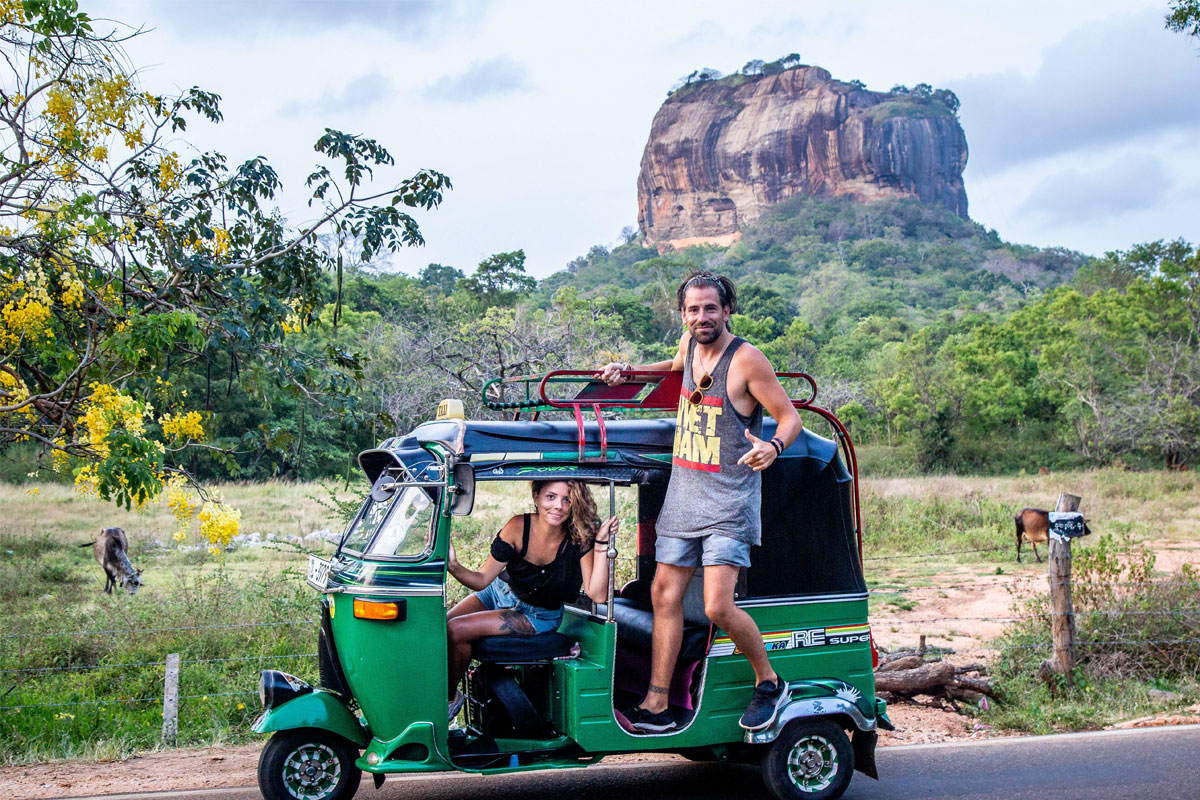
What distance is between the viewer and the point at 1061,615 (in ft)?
28.7

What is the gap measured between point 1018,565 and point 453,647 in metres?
14.4

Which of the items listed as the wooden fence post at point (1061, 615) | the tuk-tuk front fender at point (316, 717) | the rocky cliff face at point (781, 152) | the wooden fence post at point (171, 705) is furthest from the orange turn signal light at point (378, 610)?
the rocky cliff face at point (781, 152)

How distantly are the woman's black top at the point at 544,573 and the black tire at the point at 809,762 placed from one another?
4.61 feet

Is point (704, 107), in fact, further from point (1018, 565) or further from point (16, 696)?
point (16, 696)

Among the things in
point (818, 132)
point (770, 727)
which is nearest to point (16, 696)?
point (770, 727)

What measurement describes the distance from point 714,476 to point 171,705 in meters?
4.54

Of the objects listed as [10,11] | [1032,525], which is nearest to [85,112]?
[10,11]

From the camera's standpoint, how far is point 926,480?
94.3 feet

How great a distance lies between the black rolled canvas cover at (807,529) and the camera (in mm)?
6055

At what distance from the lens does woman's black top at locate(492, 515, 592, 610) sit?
234 inches

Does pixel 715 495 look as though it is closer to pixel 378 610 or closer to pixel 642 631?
pixel 642 631

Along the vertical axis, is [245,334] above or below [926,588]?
above

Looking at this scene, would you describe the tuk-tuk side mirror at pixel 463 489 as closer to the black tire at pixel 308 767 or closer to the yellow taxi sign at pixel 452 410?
the yellow taxi sign at pixel 452 410

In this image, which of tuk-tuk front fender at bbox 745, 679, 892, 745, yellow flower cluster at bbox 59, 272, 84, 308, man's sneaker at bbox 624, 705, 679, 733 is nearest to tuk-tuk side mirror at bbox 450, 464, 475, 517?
man's sneaker at bbox 624, 705, 679, 733
